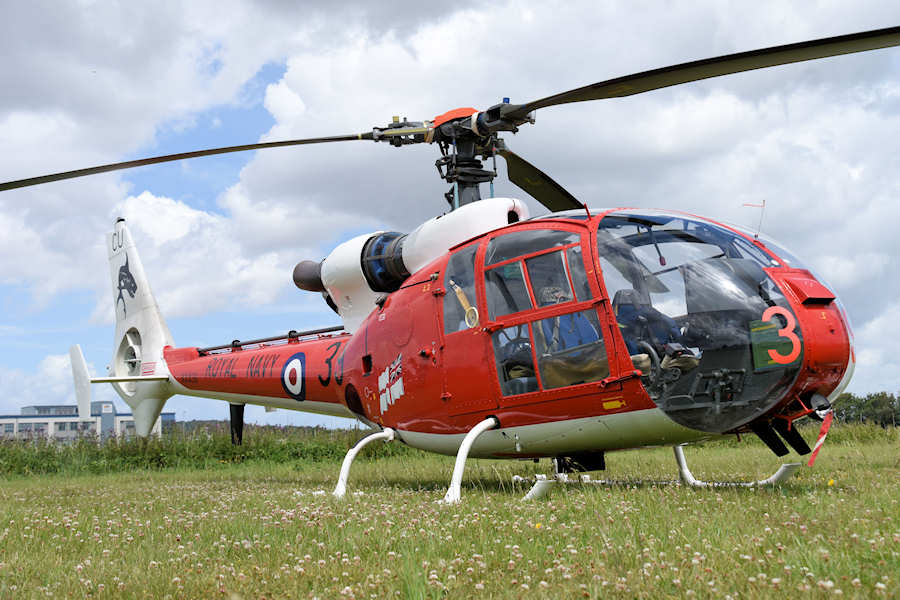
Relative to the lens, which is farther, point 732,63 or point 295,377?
point 295,377

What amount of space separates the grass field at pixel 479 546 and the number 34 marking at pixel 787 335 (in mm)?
1148

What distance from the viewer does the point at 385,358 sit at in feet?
32.2

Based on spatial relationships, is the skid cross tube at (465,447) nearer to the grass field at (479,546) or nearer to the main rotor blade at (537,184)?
the grass field at (479,546)

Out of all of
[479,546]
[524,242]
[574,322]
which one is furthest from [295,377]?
[479,546]

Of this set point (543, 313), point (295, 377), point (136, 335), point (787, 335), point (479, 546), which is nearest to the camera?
point (479, 546)

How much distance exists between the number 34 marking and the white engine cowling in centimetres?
352

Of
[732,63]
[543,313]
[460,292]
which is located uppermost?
[732,63]

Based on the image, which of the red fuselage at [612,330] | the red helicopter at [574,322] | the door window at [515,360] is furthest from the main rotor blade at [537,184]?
the door window at [515,360]

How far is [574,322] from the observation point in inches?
294

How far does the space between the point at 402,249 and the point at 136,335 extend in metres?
11.6

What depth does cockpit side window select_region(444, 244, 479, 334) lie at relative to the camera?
844cm

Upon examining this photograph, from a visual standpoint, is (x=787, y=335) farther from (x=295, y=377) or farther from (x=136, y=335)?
(x=136, y=335)

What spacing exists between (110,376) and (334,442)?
581 centimetres

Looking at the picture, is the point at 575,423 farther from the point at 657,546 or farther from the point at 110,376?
the point at 110,376
